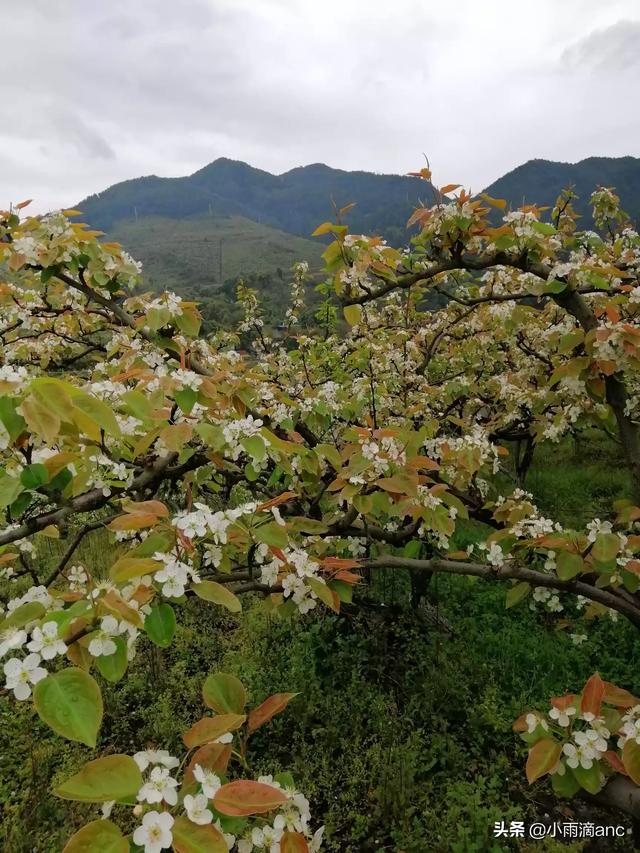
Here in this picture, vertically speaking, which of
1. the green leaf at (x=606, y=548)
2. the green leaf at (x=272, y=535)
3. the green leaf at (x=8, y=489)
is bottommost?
the green leaf at (x=606, y=548)

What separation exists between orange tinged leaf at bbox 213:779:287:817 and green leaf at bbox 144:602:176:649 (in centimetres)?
37

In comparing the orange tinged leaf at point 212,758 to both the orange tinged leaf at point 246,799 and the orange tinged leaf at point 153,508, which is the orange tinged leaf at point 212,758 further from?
the orange tinged leaf at point 153,508

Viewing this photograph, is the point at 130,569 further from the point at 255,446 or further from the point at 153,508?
the point at 255,446

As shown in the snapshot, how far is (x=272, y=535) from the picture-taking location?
1.54 meters

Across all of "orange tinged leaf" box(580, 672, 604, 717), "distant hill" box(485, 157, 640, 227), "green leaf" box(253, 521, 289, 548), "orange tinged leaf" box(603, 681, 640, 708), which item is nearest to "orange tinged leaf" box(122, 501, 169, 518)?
"green leaf" box(253, 521, 289, 548)

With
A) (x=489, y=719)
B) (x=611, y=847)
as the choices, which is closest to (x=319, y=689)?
(x=489, y=719)

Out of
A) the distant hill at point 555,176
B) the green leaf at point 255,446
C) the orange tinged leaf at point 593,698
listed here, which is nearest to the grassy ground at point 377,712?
the orange tinged leaf at point 593,698

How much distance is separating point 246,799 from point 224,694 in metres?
0.43

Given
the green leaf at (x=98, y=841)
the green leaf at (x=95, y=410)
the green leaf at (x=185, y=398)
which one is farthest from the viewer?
the green leaf at (x=185, y=398)

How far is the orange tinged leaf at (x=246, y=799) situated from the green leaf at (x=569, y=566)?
1.51m

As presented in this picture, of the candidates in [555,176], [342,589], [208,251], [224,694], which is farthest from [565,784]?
[555,176]

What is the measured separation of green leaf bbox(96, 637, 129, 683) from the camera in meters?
1.14

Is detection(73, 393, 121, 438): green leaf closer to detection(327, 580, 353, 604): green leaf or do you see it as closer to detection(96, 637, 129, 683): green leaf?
detection(96, 637, 129, 683): green leaf

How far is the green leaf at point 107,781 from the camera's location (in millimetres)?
912
